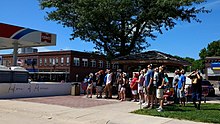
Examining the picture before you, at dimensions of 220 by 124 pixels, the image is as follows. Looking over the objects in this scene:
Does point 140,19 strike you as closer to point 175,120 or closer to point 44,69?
point 175,120

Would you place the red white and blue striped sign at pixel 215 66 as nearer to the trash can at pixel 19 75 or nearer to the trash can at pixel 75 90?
the trash can at pixel 75 90

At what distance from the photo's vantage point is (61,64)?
64.6 m

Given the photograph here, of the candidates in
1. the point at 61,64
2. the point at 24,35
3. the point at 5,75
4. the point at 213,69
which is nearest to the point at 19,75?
the point at 5,75

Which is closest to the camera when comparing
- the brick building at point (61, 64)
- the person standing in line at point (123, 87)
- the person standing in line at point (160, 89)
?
the person standing in line at point (160, 89)

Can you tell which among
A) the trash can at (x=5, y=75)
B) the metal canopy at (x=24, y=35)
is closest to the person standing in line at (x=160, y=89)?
the trash can at (x=5, y=75)

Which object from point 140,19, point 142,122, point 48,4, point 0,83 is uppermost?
point 48,4

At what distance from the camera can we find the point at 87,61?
67250 millimetres

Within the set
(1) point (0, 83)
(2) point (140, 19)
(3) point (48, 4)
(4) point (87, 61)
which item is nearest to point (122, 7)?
(2) point (140, 19)

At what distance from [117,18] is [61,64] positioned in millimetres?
42400

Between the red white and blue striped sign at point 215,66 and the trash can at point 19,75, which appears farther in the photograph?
the red white and blue striped sign at point 215,66

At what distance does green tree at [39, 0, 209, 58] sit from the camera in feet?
76.8

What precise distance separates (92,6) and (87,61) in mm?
43576

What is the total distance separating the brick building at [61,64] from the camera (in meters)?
63.4

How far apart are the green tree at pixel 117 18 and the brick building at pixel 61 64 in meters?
34.7
